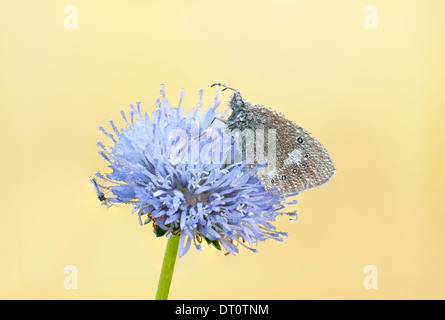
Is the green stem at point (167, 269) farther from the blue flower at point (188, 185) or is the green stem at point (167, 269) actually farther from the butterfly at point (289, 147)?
the butterfly at point (289, 147)

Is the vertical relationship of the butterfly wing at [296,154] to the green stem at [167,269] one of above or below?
above

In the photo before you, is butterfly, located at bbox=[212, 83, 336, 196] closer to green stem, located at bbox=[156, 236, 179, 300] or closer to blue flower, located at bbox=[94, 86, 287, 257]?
blue flower, located at bbox=[94, 86, 287, 257]

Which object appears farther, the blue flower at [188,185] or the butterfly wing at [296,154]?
the butterfly wing at [296,154]

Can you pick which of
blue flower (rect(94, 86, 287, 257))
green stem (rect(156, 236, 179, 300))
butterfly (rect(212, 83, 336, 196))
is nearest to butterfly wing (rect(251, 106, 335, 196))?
butterfly (rect(212, 83, 336, 196))

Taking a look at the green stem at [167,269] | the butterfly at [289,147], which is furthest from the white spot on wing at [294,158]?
the green stem at [167,269]

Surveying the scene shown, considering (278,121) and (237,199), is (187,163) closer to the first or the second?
(237,199)

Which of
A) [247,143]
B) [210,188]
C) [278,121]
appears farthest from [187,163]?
[278,121]

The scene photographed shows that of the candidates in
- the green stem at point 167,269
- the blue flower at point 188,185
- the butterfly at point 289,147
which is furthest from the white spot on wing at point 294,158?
the green stem at point 167,269

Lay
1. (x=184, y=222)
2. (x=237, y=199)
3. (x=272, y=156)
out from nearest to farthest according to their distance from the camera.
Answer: (x=184, y=222), (x=237, y=199), (x=272, y=156)
